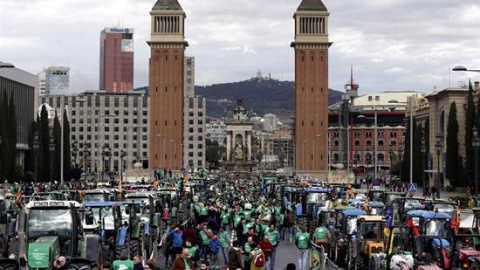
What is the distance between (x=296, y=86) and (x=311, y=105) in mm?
3135

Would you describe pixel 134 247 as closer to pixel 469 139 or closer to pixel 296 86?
pixel 469 139

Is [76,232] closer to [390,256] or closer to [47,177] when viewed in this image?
[390,256]

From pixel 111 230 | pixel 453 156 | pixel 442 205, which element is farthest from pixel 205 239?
pixel 453 156

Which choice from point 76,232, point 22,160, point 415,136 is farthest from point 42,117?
point 76,232

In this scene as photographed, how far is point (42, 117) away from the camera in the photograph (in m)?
96.1

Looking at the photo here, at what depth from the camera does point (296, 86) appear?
444 feet

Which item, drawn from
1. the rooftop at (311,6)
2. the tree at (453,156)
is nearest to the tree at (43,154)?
the tree at (453,156)

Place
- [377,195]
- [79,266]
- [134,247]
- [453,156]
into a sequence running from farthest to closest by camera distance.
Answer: [453,156]
[377,195]
[134,247]
[79,266]

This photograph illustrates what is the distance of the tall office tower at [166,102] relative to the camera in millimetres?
137625

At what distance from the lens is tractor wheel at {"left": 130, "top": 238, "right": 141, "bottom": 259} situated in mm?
26647

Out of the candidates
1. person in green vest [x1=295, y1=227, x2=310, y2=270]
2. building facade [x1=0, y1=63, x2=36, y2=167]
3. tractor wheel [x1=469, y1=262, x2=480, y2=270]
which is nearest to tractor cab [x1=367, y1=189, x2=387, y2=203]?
person in green vest [x1=295, y1=227, x2=310, y2=270]

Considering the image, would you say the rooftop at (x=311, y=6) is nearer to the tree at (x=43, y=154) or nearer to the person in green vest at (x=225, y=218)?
the tree at (x=43, y=154)

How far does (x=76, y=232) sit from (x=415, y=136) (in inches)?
3012

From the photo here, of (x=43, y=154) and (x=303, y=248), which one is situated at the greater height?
(x=43, y=154)
